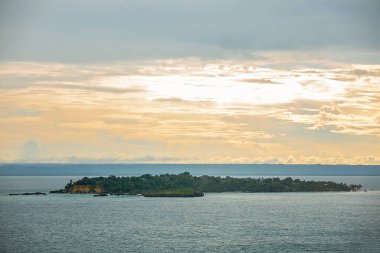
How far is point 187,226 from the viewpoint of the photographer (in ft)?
404

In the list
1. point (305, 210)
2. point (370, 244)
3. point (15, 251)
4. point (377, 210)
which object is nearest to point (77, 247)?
point (15, 251)

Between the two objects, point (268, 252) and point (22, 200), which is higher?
point (22, 200)

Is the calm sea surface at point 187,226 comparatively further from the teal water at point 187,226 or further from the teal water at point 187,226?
the teal water at point 187,226

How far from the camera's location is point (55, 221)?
5197 inches

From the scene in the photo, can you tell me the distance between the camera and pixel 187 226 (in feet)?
404

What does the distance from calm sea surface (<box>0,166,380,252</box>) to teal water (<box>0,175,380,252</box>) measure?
14 cm

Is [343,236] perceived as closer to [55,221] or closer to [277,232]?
[277,232]

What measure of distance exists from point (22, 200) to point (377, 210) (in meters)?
95.4

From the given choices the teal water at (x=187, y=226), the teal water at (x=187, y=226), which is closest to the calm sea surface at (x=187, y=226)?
the teal water at (x=187, y=226)

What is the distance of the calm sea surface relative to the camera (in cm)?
9769

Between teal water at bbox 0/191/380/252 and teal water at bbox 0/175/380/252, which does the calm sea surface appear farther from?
teal water at bbox 0/175/380/252

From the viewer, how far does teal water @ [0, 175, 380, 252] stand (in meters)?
97.7

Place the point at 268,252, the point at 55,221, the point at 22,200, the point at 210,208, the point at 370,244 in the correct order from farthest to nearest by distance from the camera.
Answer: the point at 22,200 → the point at 210,208 → the point at 55,221 → the point at 370,244 → the point at 268,252

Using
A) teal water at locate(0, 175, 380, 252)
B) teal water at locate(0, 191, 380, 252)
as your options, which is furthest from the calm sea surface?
teal water at locate(0, 175, 380, 252)
